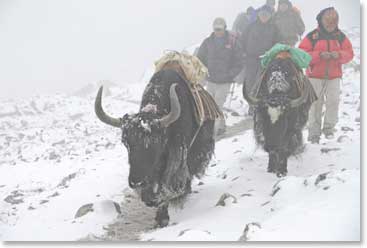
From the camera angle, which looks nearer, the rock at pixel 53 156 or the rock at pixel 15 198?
the rock at pixel 15 198

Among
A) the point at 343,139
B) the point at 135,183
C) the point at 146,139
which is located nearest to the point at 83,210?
the point at 135,183

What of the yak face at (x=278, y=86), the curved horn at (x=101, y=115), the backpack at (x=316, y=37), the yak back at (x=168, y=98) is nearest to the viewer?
the curved horn at (x=101, y=115)

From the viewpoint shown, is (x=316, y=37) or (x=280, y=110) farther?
(x=316, y=37)

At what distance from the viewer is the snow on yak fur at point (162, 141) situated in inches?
108

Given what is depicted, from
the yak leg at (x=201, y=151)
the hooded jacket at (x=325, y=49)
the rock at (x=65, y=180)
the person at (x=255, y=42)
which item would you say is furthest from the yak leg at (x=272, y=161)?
the rock at (x=65, y=180)

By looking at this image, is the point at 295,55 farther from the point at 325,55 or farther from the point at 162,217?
the point at 162,217

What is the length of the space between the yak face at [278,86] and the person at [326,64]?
41 centimetres

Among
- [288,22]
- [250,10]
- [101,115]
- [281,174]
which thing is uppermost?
[250,10]

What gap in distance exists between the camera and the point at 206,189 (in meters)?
3.69

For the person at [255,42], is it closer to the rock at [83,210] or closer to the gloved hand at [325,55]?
the gloved hand at [325,55]

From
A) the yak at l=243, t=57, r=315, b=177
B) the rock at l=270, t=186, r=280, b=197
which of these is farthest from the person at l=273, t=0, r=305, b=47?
the rock at l=270, t=186, r=280, b=197

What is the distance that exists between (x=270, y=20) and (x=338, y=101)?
1279 mm

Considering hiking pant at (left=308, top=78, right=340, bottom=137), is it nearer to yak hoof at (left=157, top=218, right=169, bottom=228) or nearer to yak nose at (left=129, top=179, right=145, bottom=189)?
yak hoof at (left=157, top=218, right=169, bottom=228)

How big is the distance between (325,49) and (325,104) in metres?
0.59
